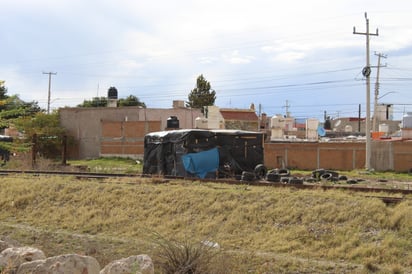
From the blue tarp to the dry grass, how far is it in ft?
20.5

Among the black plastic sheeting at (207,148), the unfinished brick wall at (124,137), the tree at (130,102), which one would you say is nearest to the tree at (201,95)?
the tree at (130,102)

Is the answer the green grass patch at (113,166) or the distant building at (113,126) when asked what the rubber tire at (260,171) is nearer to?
the green grass patch at (113,166)

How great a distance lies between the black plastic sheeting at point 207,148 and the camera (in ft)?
78.5

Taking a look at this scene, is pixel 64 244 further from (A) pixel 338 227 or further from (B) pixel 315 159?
(B) pixel 315 159

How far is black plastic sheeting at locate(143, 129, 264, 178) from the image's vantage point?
23922 mm

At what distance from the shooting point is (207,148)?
24.0 metres

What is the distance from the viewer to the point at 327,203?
41.3 feet

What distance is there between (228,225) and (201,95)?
77.8 meters

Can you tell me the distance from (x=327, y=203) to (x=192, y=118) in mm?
49892

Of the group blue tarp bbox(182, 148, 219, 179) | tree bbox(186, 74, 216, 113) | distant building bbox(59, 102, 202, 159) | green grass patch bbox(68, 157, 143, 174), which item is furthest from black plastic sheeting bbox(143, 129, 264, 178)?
tree bbox(186, 74, 216, 113)

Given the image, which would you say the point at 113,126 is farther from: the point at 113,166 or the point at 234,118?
the point at 234,118

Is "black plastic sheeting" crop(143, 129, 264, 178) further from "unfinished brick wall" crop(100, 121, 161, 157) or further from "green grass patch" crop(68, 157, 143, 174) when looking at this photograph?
"unfinished brick wall" crop(100, 121, 161, 157)

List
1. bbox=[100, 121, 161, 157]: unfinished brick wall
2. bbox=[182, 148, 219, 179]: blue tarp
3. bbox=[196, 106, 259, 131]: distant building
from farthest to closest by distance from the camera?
bbox=[196, 106, 259, 131]: distant building, bbox=[100, 121, 161, 157]: unfinished brick wall, bbox=[182, 148, 219, 179]: blue tarp

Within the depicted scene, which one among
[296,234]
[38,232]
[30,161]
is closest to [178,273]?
[296,234]
